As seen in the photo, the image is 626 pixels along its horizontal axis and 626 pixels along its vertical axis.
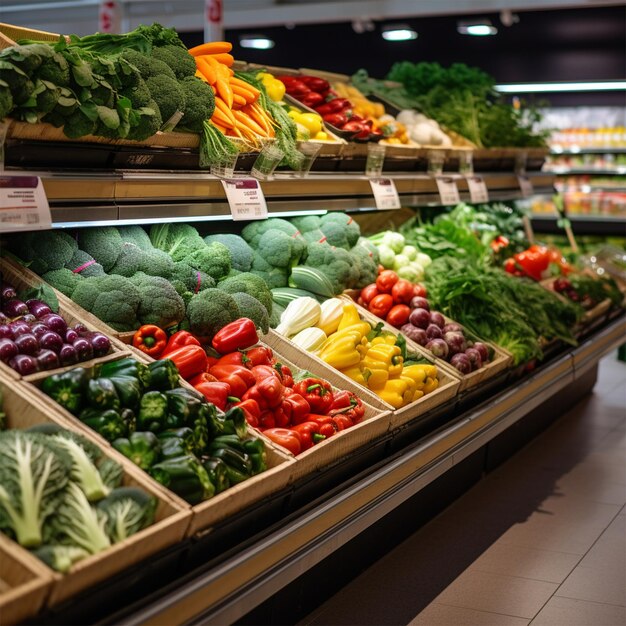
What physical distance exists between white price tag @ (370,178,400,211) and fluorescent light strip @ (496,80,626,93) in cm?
906

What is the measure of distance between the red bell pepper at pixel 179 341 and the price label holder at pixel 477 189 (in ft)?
10.5

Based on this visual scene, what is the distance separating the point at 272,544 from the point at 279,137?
193cm

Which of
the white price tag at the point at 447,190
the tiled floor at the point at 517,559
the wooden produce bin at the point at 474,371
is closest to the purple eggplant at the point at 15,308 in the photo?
the tiled floor at the point at 517,559

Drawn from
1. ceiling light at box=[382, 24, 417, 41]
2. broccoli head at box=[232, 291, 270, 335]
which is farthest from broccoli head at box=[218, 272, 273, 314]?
ceiling light at box=[382, 24, 417, 41]

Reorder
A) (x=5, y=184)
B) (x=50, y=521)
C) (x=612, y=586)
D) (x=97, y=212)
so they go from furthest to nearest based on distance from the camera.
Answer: (x=612, y=586), (x=97, y=212), (x=5, y=184), (x=50, y=521)

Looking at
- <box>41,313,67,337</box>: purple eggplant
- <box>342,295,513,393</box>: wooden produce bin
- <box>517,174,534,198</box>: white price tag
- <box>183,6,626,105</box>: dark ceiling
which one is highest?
<box>183,6,626,105</box>: dark ceiling

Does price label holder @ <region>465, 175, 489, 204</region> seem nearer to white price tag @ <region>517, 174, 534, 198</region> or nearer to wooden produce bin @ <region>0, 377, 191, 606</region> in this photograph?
white price tag @ <region>517, 174, 534, 198</region>

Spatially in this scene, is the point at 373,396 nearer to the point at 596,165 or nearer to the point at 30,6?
the point at 596,165

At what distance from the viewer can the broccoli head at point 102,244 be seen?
324 centimetres

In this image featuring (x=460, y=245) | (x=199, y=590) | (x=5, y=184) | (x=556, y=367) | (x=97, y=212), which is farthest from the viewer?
(x=460, y=245)

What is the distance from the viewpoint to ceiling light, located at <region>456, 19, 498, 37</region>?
12.4 meters

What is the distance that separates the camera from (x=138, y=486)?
223 cm

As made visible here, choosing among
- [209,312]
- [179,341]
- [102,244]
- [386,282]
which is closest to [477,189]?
[386,282]

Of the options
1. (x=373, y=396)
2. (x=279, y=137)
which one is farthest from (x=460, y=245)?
(x=373, y=396)
